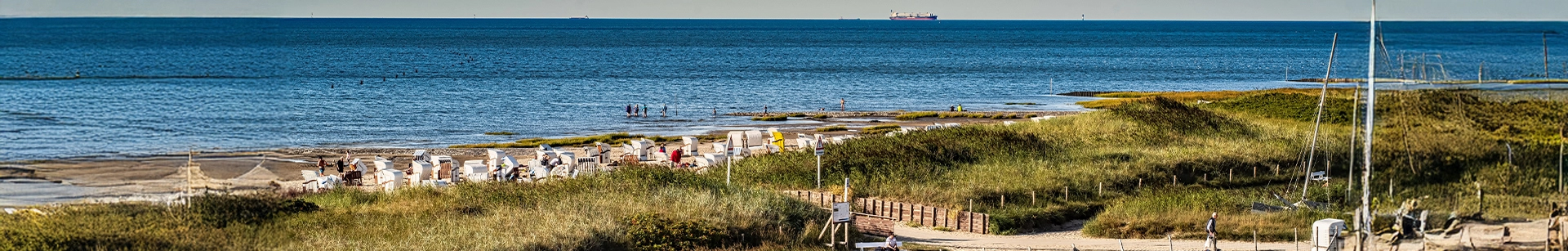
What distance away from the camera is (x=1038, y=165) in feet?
91.9

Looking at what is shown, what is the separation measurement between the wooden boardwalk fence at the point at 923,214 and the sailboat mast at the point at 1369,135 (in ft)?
22.9

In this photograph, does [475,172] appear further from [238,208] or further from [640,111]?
[640,111]

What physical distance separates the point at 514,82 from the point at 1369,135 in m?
75.6

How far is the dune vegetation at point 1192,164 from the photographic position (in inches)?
625

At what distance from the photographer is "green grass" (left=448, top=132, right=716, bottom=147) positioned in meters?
44.7

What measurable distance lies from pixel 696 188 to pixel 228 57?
11317 centimetres

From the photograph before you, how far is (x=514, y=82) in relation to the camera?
287 ft

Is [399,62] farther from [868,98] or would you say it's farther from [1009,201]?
[1009,201]

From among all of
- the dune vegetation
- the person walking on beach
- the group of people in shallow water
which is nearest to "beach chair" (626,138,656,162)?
the dune vegetation

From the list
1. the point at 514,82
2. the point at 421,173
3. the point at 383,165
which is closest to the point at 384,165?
the point at 383,165

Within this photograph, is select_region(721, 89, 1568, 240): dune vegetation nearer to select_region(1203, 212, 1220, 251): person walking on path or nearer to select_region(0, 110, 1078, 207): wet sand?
select_region(1203, 212, 1220, 251): person walking on path

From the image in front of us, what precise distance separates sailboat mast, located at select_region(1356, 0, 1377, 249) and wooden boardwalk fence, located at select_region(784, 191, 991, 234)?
6.99 meters

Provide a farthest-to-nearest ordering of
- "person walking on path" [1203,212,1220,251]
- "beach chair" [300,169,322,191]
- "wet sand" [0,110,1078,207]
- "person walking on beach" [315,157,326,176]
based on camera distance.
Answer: "person walking on beach" [315,157,326,176], "beach chair" [300,169,322,191], "wet sand" [0,110,1078,207], "person walking on path" [1203,212,1220,251]

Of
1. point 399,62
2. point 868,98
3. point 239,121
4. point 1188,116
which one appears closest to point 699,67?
point 399,62
